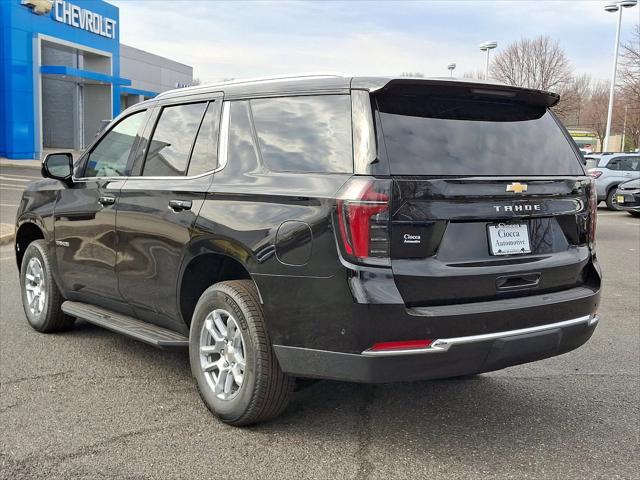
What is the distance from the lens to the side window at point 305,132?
339 centimetres

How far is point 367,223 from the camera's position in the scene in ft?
10.3

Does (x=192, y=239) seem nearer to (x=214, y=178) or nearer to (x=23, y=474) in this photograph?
(x=214, y=178)

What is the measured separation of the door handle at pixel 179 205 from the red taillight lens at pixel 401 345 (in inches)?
58.4

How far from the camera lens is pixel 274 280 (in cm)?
341

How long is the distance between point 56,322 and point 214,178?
251cm

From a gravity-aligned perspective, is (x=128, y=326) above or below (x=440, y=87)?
below

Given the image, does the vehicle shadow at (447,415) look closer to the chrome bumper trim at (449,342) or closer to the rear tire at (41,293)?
the chrome bumper trim at (449,342)

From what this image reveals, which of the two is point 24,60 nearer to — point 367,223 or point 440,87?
point 440,87

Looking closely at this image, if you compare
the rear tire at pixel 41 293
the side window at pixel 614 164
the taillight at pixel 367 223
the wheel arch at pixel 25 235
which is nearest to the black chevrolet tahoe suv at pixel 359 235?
the taillight at pixel 367 223

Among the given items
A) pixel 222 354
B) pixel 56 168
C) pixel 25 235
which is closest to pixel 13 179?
pixel 25 235

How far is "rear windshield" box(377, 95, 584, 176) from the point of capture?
333 centimetres

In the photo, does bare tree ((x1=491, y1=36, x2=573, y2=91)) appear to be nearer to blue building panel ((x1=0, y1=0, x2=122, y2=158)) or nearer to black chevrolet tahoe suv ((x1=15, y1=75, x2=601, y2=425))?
blue building panel ((x1=0, y1=0, x2=122, y2=158))

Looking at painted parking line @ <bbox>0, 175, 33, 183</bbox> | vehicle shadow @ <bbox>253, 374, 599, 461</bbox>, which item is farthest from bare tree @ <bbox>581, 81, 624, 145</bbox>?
vehicle shadow @ <bbox>253, 374, 599, 461</bbox>

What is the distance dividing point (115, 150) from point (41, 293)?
1.55m
